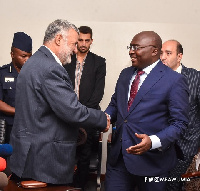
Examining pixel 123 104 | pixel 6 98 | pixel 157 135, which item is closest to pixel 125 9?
pixel 6 98

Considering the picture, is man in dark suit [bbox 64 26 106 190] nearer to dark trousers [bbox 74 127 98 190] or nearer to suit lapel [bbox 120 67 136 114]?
dark trousers [bbox 74 127 98 190]

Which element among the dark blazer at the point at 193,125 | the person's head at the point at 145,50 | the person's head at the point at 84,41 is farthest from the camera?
the person's head at the point at 84,41

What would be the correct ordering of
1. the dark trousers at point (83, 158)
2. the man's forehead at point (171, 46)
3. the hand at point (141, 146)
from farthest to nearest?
the dark trousers at point (83, 158) → the man's forehead at point (171, 46) → the hand at point (141, 146)

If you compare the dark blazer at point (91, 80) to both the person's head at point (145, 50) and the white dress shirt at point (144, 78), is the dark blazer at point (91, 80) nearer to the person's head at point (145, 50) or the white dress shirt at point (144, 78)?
the white dress shirt at point (144, 78)

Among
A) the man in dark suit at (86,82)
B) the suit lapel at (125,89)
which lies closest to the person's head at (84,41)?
the man in dark suit at (86,82)

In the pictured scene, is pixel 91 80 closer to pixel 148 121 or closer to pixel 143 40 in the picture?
pixel 143 40

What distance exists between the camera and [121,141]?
2.40 m

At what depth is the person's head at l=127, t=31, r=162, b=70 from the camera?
2412 mm

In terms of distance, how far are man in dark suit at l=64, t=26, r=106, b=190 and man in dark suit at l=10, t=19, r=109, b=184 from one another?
1.70m

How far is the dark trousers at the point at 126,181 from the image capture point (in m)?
2.31

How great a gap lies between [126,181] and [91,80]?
6.12 ft

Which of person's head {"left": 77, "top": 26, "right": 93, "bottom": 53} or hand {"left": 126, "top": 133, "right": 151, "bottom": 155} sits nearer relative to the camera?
hand {"left": 126, "top": 133, "right": 151, "bottom": 155}

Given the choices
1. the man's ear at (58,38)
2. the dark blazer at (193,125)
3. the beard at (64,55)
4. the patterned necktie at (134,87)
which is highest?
the man's ear at (58,38)

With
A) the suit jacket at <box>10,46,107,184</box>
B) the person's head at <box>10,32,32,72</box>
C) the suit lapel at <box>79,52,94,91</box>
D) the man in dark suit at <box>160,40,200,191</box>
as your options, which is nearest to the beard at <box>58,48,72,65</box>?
the suit jacket at <box>10,46,107,184</box>
